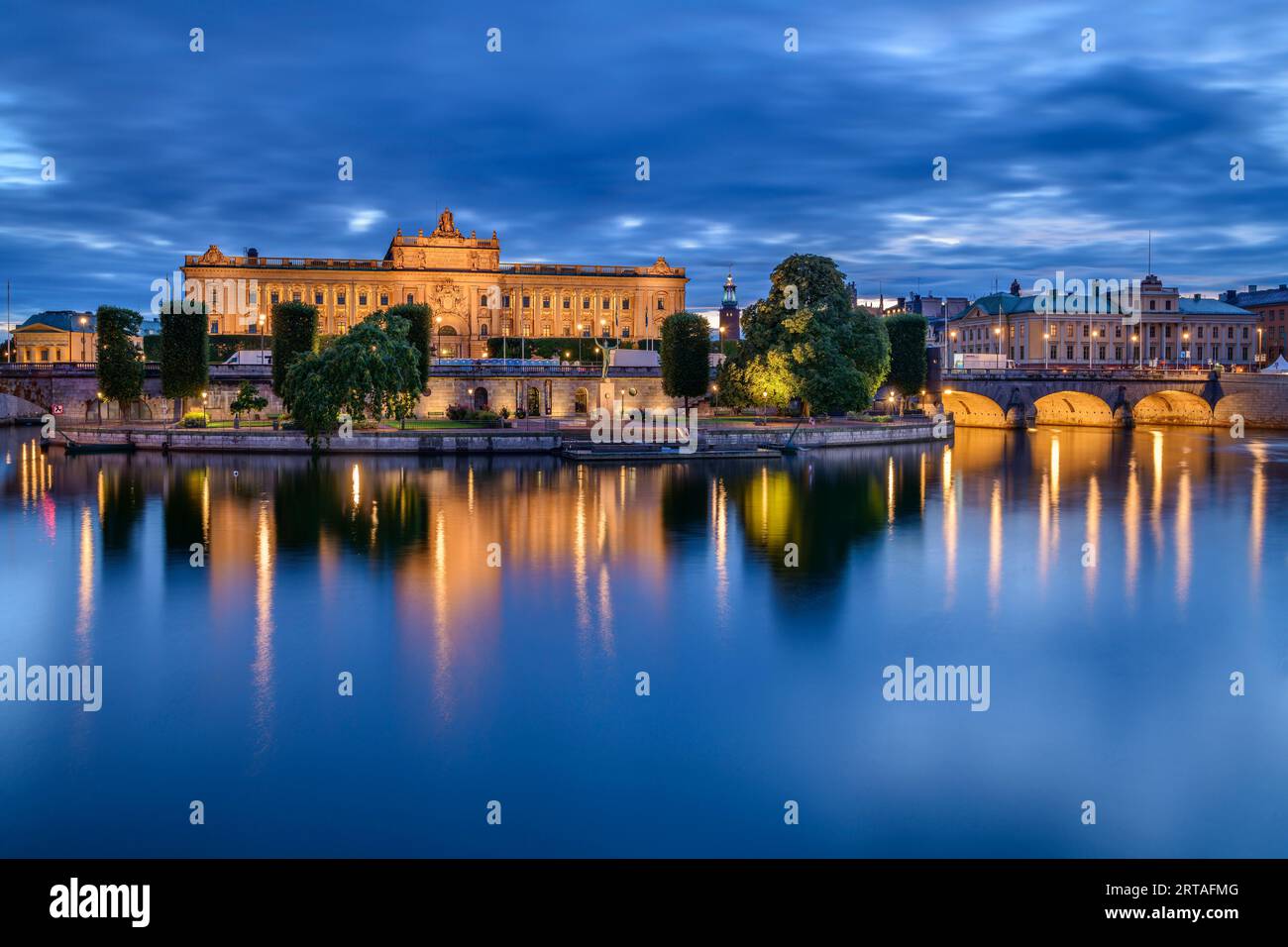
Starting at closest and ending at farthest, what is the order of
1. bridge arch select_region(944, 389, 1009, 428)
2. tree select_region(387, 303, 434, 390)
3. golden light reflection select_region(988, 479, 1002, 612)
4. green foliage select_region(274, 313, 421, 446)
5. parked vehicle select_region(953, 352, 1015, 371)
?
1. golden light reflection select_region(988, 479, 1002, 612)
2. green foliage select_region(274, 313, 421, 446)
3. tree select_region(387, 303, 434, 390)
4. bridge arch select_region(944, 389, 1009, 428)
5. parked vehicle select_region(953, 352, 1015, 371)

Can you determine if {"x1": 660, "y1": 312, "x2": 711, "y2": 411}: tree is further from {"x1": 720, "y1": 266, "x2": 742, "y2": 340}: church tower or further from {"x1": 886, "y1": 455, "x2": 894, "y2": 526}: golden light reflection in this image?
{"x1": 720, "y1": 266, "x2": 742, "y2": 340}: church tower

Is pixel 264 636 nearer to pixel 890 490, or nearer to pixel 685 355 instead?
pixel 890 490

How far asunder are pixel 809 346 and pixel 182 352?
4088 centimetres

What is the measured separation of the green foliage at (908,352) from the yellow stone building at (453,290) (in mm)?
56396

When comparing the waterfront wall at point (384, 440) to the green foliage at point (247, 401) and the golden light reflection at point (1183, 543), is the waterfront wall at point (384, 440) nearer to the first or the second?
the green foliage at point (247, 401)

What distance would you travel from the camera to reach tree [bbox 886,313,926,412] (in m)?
86.7

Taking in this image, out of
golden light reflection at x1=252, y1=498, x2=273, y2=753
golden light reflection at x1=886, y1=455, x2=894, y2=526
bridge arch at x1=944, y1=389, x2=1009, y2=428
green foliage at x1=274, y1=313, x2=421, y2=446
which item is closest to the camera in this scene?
golden light reflection at x1=252, y1=498, x2=273, y2=753

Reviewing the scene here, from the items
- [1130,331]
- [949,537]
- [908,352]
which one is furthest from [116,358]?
[1130,331]

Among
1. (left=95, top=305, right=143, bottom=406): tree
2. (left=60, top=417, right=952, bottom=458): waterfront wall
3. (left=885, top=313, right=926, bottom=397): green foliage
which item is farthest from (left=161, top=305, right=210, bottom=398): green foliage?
(left=885, top=313, right=926, bottom=397): green foliage

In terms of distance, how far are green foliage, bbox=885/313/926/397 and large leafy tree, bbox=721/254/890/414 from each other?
14.3 metres

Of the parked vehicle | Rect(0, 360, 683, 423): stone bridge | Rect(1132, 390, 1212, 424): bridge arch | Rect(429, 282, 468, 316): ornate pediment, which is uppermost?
Rect(429, 282, 468, 316): ornate pediment

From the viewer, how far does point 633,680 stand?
1975cm

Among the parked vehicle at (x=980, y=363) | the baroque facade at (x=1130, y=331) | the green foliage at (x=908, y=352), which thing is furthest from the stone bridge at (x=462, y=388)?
the baroque facade at (x=1130, y=331)

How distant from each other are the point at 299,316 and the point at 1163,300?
106692mm
